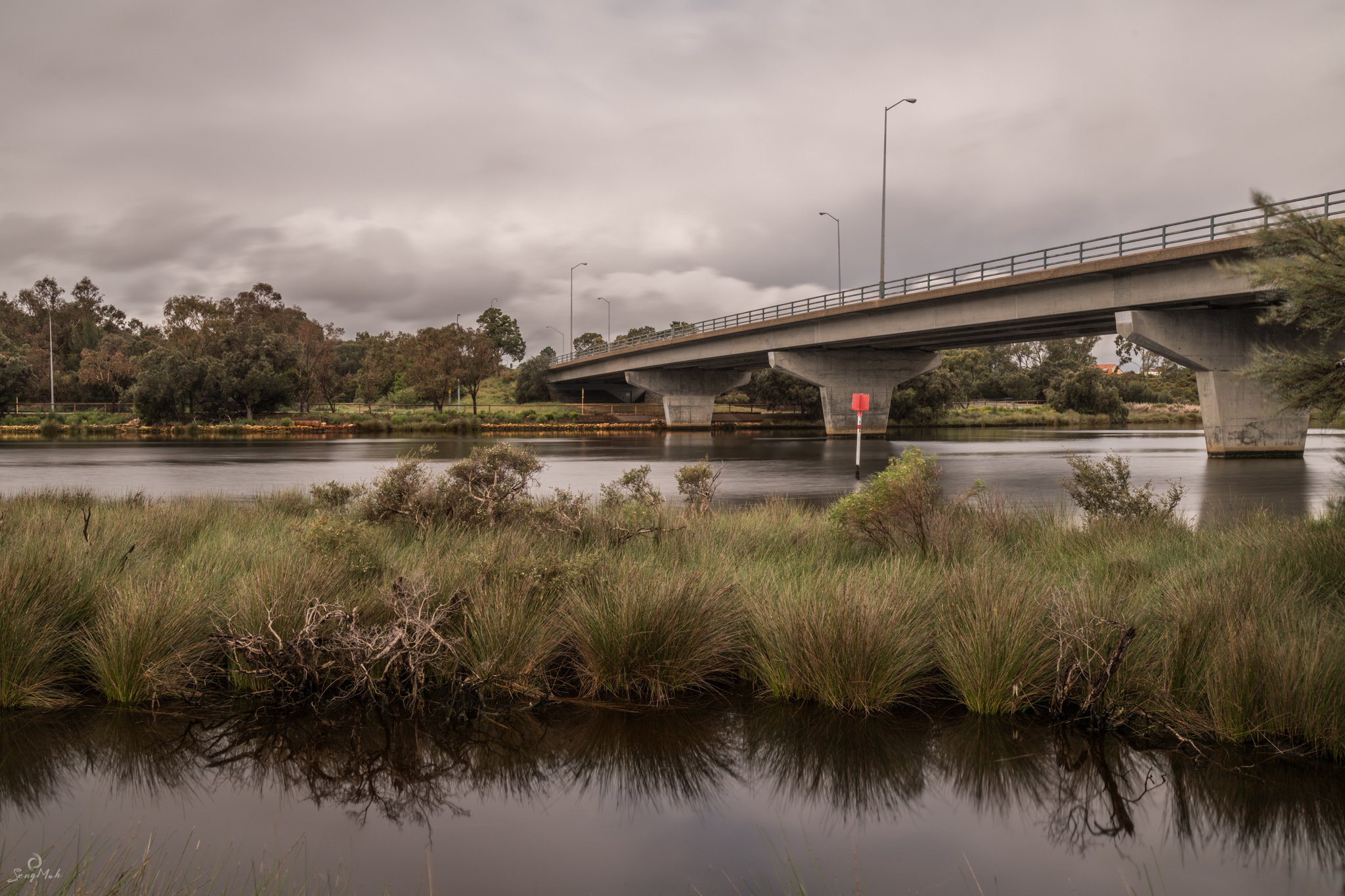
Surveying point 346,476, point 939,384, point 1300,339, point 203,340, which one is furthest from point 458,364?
point 1300,339

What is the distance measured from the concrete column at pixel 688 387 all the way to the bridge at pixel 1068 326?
39.3 feet

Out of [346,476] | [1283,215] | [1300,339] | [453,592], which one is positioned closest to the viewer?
[453,592]

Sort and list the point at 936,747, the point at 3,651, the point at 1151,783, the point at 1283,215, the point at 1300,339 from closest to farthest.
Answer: the point at 1151,783
the point at 936,747
the point at 3,651
the point at 1283,215
the point at 1300,339

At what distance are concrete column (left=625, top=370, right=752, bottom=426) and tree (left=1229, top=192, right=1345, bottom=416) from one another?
221 feet

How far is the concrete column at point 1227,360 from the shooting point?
3084 cm

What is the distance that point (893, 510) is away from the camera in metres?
9.12

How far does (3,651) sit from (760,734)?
5071 millimetres

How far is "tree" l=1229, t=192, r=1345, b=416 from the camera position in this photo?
677cm

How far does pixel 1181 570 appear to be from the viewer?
22.0 feet

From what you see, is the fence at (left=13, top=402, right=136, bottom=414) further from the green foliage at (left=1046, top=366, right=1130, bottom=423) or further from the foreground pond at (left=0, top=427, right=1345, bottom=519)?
the green foliage at (left=1046, top=366, right=1130, bottom=423)

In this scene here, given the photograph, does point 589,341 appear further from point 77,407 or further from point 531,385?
point 77,407

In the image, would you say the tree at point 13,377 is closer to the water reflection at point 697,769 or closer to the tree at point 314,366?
the tree at point 314,366

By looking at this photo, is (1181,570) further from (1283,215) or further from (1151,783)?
(1283,215)

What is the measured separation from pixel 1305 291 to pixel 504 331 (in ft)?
432
